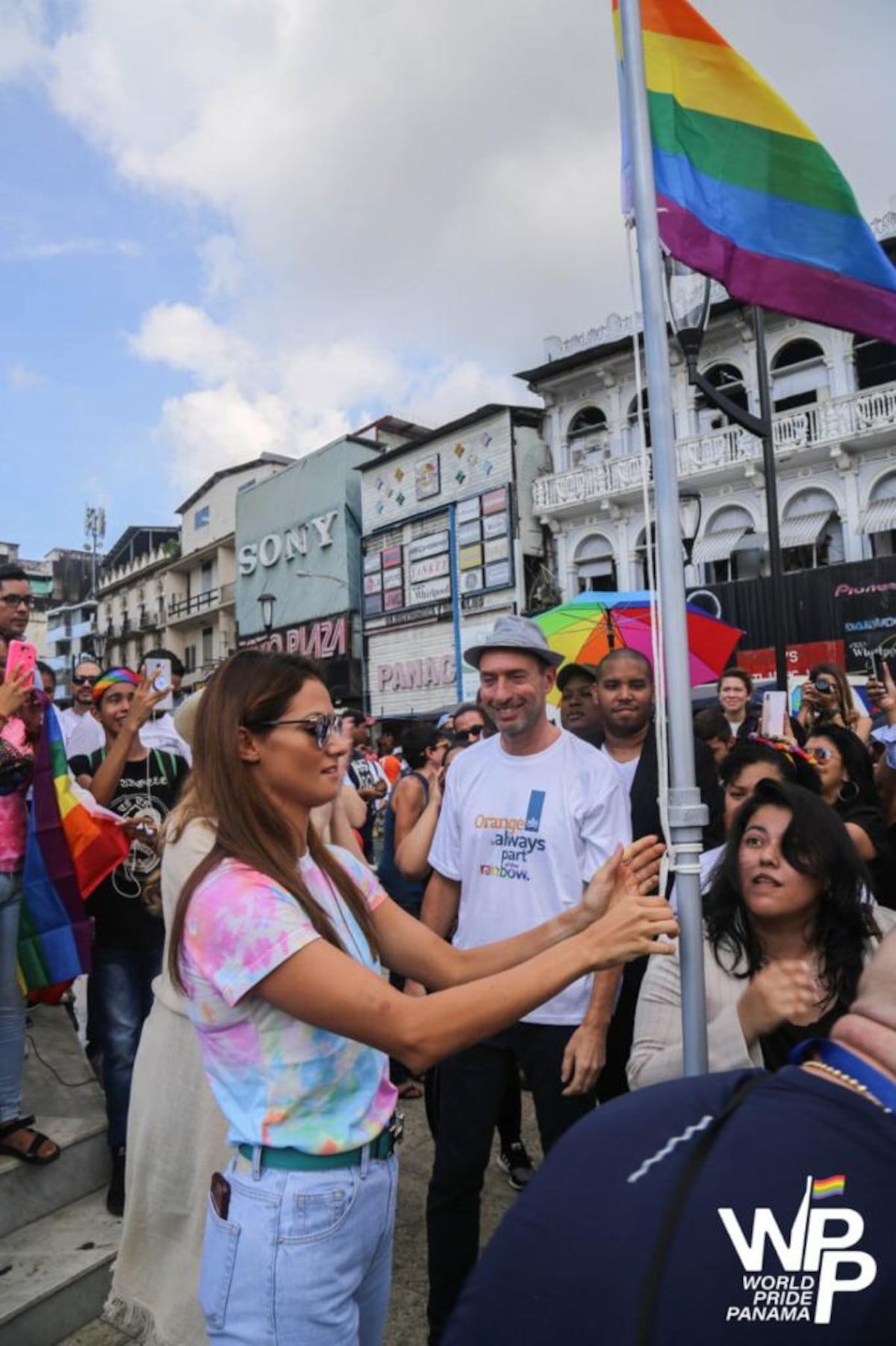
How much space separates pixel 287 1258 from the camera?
1.56m

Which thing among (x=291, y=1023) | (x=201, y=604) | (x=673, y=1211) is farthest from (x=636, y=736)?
(x=201, y=604)

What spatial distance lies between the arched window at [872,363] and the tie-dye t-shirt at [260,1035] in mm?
22852

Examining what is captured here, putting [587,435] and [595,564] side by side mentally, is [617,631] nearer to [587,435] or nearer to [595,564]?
[595,564]

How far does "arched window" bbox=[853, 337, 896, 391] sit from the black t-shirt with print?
21309 mm

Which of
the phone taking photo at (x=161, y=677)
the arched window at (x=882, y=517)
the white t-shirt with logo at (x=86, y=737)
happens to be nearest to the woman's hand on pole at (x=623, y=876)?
the phone taking photo at (x=161, y=677)

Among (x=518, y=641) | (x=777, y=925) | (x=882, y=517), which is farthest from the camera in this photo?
(x=882, y=517)

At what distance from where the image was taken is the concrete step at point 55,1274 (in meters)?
2.89

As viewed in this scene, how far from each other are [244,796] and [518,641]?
1708 millimetres

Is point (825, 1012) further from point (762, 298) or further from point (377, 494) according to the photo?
point (377, 494)

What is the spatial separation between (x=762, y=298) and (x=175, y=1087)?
309cm

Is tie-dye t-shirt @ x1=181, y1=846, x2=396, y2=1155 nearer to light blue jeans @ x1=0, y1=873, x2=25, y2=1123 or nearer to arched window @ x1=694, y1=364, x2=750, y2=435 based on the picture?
light blue jeans @ x1=0, y1=873, x2=25, y2=1123

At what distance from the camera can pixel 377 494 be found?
1256 inches

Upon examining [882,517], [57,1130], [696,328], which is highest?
[882,517]

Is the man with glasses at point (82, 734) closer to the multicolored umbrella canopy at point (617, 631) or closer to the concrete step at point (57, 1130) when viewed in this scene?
the concrete step at point (57, 1130)
